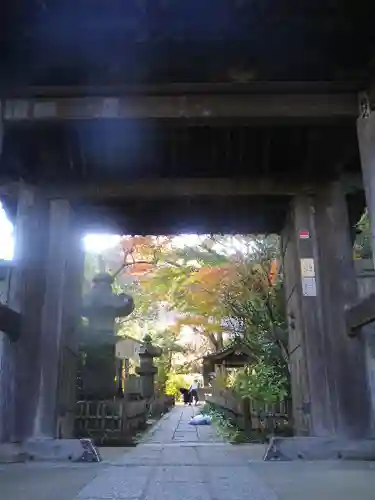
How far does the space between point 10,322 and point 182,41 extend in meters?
3.31

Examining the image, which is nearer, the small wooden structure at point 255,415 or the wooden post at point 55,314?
the wooden post at point 55,314

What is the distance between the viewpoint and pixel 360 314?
509 cm

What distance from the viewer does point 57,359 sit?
18.6 ft

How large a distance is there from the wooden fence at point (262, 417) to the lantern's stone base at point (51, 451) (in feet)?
12.6

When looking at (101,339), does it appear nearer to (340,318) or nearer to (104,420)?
(104,420)

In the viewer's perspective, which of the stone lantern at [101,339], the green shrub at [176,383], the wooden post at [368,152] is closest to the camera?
the wooden post at [368,152]

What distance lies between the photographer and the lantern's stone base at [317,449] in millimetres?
5078

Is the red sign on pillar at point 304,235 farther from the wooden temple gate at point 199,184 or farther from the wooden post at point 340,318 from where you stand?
the wooden post at point 340,318

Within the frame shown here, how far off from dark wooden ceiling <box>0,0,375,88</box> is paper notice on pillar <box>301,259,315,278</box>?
7.53 ft

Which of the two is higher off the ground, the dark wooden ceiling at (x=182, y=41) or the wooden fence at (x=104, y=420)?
the dark wooden ceiling at (x=182, y=41)

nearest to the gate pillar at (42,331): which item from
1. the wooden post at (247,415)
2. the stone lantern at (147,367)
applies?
the wooden post at (247,415)

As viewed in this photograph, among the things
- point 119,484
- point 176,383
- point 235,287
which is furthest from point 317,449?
point 176,383

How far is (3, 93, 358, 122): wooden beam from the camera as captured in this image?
4.45 m

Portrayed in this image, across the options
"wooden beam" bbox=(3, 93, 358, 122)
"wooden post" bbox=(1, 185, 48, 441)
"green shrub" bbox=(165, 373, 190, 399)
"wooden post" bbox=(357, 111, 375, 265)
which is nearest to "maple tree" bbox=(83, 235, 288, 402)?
"wooden post" bbox=(1, 185, 48, 441)
